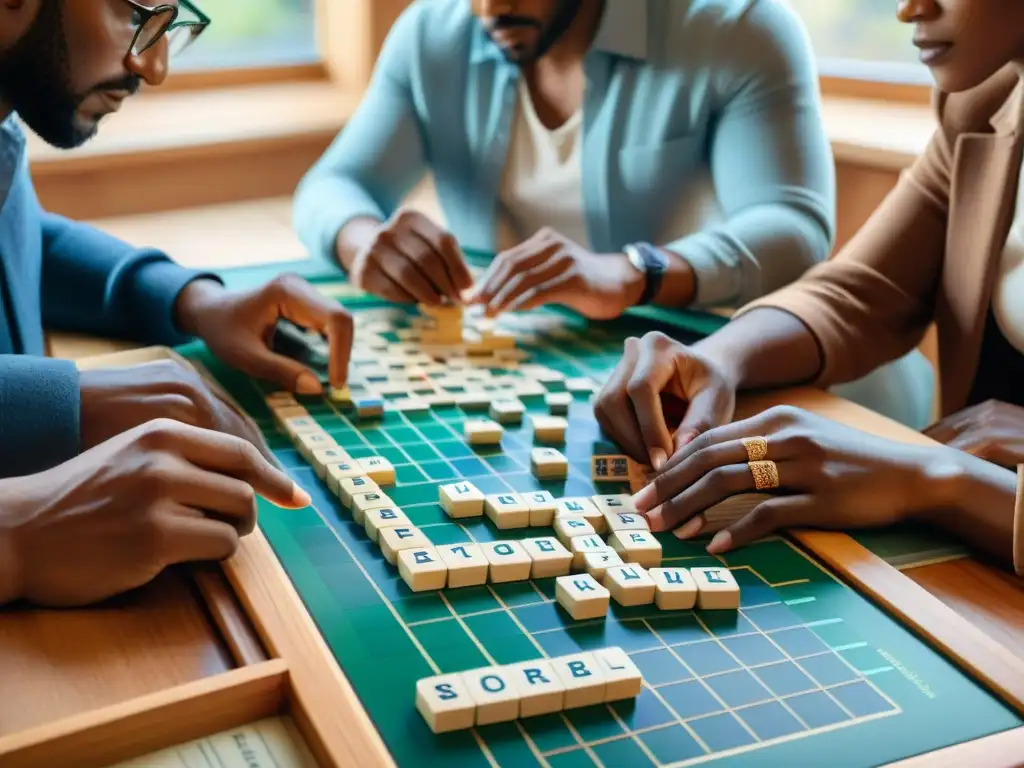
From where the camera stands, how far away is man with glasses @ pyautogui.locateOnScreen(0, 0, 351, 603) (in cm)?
97

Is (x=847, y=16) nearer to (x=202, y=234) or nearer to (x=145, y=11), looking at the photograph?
(x=202, y=234)

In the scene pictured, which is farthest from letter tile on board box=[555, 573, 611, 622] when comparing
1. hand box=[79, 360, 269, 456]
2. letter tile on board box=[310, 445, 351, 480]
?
hand box=[79, 360, 269, 456]

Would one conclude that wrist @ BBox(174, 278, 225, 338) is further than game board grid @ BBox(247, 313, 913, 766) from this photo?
Yes

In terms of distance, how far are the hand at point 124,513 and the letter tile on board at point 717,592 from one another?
1.43ft

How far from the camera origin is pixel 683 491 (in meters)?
1.18

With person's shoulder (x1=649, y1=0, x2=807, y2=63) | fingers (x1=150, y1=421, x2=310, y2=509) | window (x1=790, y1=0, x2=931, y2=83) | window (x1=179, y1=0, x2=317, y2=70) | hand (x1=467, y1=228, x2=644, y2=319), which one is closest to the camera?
fingers (x1=150, y1=421, x2=310, y2=509)

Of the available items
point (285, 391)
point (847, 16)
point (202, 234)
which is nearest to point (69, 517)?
point (285, 391)

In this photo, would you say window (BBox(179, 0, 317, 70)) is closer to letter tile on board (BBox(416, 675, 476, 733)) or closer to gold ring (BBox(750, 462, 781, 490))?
gold ring (BBox(750, 462, 781, 490))

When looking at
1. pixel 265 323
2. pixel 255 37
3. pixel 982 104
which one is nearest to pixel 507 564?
pixel 265 323

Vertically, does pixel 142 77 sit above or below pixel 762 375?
above

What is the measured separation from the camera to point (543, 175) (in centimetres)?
216

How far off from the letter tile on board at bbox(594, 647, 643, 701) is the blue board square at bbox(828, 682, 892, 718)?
0.55 feet

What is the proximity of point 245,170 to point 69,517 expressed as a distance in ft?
7.07

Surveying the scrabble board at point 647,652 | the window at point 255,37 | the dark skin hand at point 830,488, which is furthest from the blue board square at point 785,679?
the window at point 255,37
